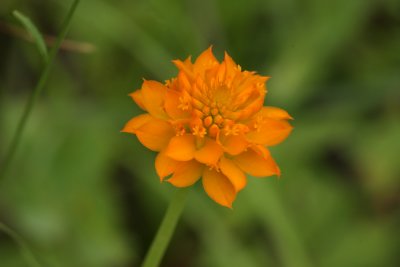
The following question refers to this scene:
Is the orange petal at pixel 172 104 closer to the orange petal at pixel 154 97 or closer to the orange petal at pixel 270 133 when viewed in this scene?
the orange petal at pixel 154 97

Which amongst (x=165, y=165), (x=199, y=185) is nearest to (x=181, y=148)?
(x=165, y=165)

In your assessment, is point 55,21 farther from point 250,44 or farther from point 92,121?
point 250,44

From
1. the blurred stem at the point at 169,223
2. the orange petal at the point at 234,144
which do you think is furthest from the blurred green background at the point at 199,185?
the orange petal at the point at 234,144

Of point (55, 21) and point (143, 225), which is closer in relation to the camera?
point (143, 225)

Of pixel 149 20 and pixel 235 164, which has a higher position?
pixel 149 20

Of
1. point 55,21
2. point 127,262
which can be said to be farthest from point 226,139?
point 55,21

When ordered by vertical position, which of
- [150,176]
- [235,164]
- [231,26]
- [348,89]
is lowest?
[235,164]

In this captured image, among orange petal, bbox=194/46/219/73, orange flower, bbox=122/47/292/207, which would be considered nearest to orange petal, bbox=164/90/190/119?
orange flower, bbox=122/47/292/207
